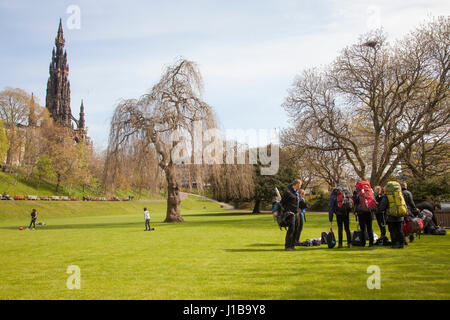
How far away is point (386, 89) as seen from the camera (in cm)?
2984

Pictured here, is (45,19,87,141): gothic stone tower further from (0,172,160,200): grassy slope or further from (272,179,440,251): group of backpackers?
(272,179,440,251): group of backpackers

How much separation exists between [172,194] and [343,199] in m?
19.6

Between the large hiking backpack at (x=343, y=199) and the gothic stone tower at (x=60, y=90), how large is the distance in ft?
364

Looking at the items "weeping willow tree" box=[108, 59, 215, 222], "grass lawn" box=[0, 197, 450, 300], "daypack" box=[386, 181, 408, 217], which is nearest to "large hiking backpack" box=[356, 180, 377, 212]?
"daypack" box=[386, 181, 408, 217]

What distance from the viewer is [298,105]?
106 feet

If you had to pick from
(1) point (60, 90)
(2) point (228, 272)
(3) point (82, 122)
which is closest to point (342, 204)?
(2) point (228, 272)

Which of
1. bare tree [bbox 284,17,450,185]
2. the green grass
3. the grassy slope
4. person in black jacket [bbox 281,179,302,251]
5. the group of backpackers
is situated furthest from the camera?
the green grass

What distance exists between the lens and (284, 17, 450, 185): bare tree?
26.9 metres

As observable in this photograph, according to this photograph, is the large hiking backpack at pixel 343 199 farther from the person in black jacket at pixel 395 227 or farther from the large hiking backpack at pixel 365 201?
the person in black jacket at pixel 395 227

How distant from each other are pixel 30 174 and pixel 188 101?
54317mm

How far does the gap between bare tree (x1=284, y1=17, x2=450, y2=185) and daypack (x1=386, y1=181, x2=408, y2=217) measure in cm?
1725

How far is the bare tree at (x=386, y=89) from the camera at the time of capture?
26859 millimetres

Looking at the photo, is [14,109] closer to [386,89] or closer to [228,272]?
[386,89]

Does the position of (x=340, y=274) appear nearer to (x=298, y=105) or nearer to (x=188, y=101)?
(x=188, y=101)
